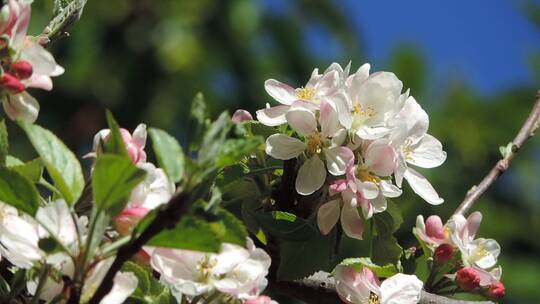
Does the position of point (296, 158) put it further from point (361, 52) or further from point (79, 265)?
point (361, 52)

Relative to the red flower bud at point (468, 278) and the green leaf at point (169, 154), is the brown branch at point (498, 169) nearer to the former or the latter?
the red flower bud at point (468, 278)

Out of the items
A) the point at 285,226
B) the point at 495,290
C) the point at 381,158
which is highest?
the point at 381,158

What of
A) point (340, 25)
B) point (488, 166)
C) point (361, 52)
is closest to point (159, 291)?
point (488, 166)

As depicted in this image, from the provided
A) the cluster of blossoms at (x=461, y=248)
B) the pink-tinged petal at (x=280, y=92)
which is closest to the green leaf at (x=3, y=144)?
the pink-tinged petal at (x=280, y=92)

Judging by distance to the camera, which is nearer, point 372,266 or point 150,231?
point 150,231

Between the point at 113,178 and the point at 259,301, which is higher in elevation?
the point at 113,178

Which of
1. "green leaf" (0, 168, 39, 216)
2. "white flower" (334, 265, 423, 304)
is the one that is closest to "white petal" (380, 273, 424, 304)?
"white flower" (334, 265, 423, 304)

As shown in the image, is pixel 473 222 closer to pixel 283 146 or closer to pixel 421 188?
pixel 421 188

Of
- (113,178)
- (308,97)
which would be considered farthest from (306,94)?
(113,178)
